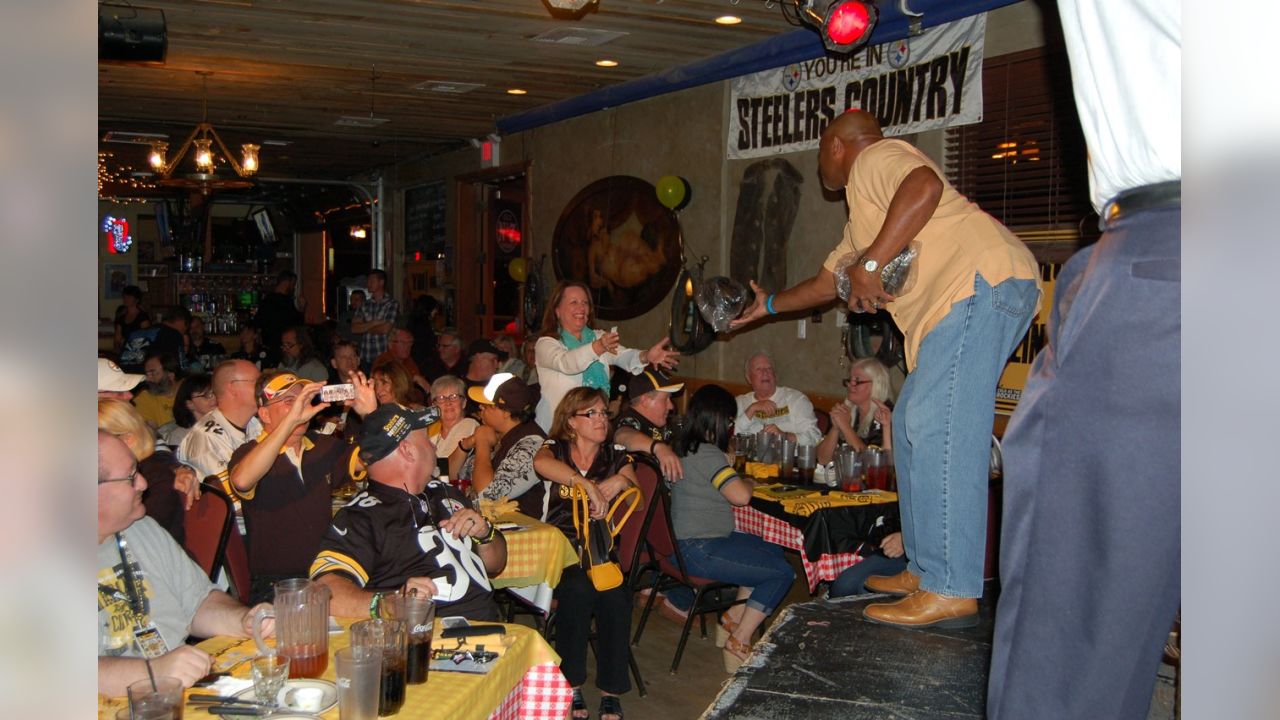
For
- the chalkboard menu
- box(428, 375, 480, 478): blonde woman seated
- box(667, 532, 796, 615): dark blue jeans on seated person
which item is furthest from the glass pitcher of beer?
the chalkboard menu

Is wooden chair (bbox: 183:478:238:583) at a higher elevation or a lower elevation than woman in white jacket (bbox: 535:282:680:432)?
lower

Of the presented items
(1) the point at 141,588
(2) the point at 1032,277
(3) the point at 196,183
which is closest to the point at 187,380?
(1) the point at 141,588

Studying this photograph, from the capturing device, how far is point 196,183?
9.24 meters

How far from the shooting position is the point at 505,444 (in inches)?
195

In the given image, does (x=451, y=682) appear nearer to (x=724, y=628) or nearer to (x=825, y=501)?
(x=825, y=501)

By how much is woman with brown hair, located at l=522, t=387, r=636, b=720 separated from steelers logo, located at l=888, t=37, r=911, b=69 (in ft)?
11.4

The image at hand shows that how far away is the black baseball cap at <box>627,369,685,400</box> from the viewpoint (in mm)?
5742

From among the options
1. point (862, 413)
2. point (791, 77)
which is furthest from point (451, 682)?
point (791, 77)

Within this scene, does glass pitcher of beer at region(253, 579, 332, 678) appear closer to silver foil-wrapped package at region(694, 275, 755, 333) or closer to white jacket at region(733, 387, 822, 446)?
silver foil-wrapped package at region(694, 275, 755, 333)

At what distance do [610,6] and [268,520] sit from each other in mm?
4269

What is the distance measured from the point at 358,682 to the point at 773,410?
16.0 feet

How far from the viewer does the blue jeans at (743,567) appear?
4.96 m

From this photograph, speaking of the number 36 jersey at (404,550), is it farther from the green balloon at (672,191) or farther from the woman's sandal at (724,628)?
A: the green balloon at (672,191)
